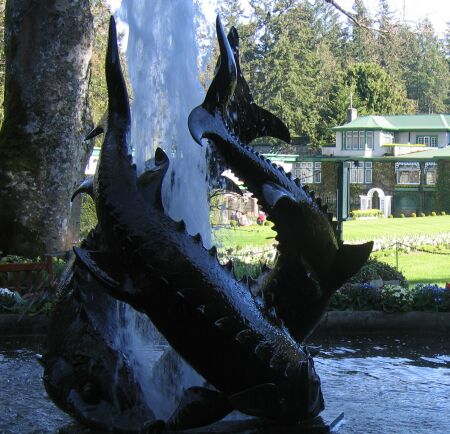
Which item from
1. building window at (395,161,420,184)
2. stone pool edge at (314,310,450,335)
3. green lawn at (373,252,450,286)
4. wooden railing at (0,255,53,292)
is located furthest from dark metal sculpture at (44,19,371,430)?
building window at (395,161,420,184)

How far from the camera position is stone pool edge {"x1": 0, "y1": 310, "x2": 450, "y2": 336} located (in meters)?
8.92

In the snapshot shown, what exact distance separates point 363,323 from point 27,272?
4.83 meters

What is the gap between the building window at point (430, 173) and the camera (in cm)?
5657

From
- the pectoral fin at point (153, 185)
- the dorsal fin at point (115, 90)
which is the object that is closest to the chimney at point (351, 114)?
the dorsal fin at point (115, 90)

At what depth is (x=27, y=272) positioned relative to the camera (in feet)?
36.1

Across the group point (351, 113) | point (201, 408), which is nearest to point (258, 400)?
point (201, 408)

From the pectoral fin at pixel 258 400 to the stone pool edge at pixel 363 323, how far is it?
457cm

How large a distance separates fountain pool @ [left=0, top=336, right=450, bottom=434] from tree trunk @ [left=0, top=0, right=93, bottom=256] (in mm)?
5302

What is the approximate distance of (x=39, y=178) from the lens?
13789 millimetres

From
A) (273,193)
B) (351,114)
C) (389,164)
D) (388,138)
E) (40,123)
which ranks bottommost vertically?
(273,193)

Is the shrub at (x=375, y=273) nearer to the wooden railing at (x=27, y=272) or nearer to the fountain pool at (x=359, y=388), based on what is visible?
the fountain pool at (x=359, y=388)

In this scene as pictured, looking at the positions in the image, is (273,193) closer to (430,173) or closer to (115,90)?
(115,90)

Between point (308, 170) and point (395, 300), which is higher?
point (308, 170)

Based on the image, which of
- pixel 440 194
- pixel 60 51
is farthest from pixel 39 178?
pixel 440 194
